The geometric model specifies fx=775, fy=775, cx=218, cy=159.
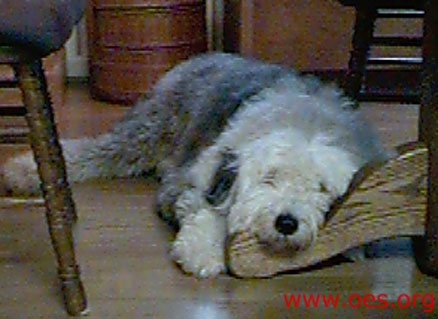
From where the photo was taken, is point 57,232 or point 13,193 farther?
point 13,193

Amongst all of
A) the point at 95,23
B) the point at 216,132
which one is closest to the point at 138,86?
the point at 95,23

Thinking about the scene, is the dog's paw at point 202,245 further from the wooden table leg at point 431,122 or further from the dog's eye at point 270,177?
the wooden table leg at point 431,122

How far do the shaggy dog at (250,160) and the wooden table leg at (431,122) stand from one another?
5.9 inches

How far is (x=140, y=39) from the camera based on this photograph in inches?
115

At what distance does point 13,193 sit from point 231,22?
59.7 inches

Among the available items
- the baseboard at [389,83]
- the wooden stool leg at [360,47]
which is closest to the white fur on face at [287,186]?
the wooden stool leg at [360,47]

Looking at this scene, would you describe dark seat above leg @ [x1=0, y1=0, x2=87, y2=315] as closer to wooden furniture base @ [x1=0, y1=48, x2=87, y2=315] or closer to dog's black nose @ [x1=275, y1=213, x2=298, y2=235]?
wooden furniture base @ [x1=0, y1=48, x2=87, y2=315]

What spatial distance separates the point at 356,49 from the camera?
7.50 feet

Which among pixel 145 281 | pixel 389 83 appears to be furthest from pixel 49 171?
pixel 389 83

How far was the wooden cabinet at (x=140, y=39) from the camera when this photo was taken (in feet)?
9.52

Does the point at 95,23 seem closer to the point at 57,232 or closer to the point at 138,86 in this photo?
the point at 138,86

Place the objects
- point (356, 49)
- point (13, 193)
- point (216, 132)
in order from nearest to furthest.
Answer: point (216, 132) → point (13, 193) → point (356, 49)

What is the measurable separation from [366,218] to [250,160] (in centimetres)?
25

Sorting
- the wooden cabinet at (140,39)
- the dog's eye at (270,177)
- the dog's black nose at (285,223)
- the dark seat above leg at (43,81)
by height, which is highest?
the dark seat above leg at (43,81)
